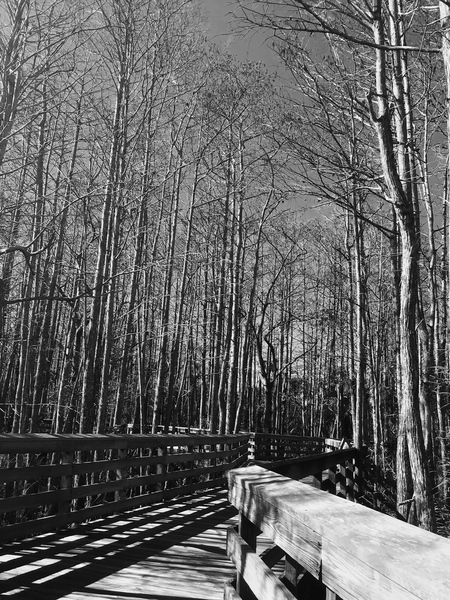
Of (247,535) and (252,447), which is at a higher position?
(247,535)

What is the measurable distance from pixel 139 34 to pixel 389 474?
16081 millimetres

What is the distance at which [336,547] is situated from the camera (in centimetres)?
122

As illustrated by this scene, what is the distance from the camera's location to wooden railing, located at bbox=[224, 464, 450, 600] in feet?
3.10

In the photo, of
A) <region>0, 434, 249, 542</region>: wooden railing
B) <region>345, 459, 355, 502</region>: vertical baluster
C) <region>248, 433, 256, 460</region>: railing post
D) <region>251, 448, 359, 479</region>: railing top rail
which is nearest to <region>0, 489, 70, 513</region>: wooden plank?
<region>0, 434, 249, 542</region>: wooden railing

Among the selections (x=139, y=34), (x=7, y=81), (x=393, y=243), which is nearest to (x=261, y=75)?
(x=139, y=34)

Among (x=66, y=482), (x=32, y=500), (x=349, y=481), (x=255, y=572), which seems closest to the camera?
(x=255, y=572)

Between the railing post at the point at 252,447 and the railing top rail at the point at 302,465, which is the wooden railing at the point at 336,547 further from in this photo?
the railing post at the point at 252,447

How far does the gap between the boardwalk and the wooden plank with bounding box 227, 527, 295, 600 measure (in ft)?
5.06

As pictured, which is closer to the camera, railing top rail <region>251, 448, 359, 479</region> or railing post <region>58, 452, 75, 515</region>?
railing top rail <region>251, 448, 359, 479</region>

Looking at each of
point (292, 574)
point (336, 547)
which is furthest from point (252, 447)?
point (336, 547)

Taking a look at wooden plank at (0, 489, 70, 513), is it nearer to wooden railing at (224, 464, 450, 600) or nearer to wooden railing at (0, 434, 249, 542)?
wooden railing at (0, 434, 249, 542)

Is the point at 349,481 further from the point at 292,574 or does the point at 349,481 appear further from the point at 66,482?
the point at 292,574

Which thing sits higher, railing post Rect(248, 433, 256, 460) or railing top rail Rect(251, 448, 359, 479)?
railing top rail Rect(251, 448, 359, 479)

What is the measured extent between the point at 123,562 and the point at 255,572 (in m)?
2.82
